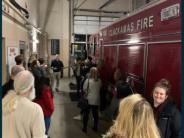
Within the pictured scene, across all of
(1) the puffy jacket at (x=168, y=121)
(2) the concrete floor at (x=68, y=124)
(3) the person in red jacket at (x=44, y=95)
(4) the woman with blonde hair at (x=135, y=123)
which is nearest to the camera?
(4) the woman with blonde hair at (x=135, y=123)

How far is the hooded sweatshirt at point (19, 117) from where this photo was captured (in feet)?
8.62

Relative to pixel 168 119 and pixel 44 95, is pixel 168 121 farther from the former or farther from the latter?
pixel 44 95

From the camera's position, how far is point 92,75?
6371 millimetres

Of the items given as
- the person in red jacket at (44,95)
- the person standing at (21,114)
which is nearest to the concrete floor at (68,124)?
the person in red jacket at (44,95)

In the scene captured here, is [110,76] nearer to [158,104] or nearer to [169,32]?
[169,32]

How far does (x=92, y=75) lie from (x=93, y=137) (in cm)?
130

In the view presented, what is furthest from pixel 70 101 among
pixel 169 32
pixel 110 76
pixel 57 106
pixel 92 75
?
pixel 169 32

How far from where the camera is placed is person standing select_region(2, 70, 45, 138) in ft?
8.63

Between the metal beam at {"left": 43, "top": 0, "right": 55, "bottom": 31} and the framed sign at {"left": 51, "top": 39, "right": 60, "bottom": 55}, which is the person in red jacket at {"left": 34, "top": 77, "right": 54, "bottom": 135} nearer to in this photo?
the framed sign at {"left": 51, "top": 39, "right": 60, "bottom": 55}

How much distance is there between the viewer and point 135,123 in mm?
1959

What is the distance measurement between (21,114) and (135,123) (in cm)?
113

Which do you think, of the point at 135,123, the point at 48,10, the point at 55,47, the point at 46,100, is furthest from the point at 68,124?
the point at 48,10

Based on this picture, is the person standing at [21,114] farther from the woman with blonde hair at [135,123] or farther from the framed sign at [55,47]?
the framed sign at [55,47]

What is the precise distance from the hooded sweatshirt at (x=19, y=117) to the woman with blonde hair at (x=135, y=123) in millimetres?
900
